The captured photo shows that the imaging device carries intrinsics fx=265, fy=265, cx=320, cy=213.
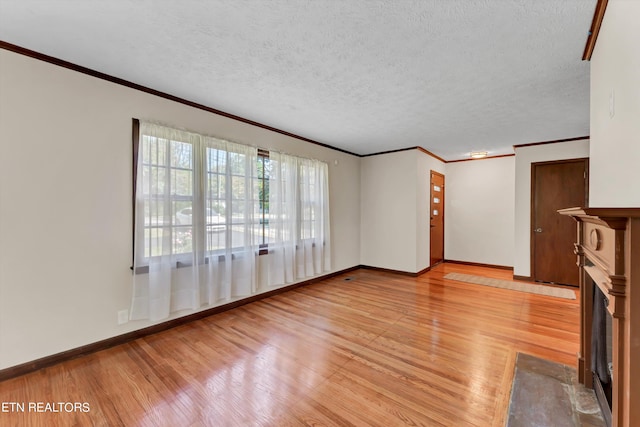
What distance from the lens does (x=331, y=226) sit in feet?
16.9

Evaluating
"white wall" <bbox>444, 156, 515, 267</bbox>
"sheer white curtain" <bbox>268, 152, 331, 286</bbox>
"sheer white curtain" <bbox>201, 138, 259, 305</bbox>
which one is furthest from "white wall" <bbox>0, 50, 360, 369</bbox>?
"white wall" <bbox>444, 156, 515, 267</bbox>

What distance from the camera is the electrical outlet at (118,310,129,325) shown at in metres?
2.56

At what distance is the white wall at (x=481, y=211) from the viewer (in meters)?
5.65

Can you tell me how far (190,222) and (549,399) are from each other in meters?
3.46

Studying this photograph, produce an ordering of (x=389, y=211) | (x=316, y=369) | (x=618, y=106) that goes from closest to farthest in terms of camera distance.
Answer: (x=618, y=106)
(x=316, y=369)
(x=389, y=211)

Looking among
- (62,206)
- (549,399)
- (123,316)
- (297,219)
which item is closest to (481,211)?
(297,219)

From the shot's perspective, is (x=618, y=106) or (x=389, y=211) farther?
(x=389, y=211)

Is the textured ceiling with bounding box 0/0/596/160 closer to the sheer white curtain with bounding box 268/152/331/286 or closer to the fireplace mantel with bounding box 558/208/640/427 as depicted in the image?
the sheer white curtain with bounding box 268/152/331/286

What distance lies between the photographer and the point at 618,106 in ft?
4.73

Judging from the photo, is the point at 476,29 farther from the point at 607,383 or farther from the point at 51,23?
the point at 51,23

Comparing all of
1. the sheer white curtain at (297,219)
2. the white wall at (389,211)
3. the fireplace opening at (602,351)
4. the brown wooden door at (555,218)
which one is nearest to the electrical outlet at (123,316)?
the sheer white curtain at (297,219)

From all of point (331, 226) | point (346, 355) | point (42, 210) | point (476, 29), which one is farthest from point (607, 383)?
point (42, 210)

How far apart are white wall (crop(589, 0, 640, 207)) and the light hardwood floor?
1.51 metres

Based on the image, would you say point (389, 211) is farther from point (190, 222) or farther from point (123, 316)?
point (123, 316)
